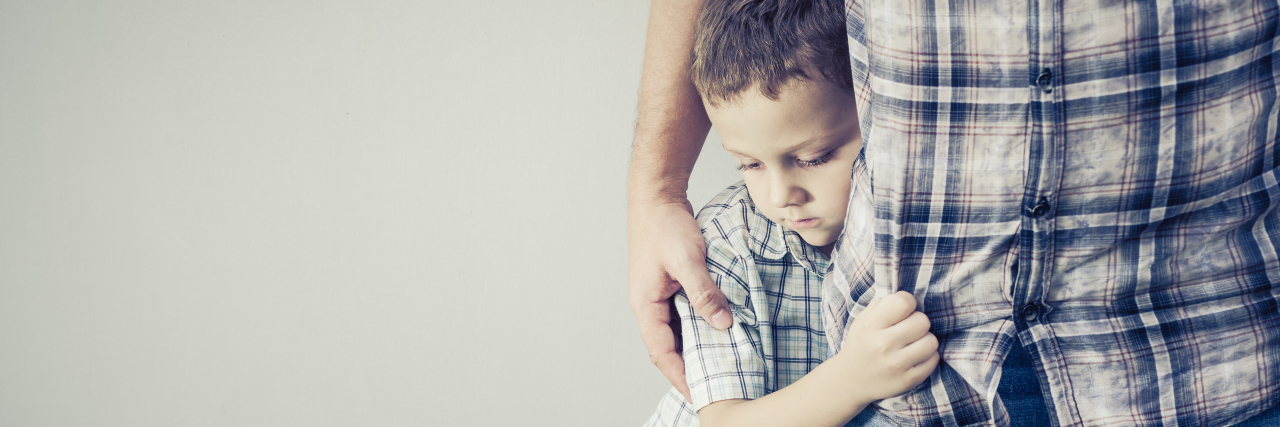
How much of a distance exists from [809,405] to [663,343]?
0.82 ft

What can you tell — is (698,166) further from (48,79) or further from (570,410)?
(48,79)

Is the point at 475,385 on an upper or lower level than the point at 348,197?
lower

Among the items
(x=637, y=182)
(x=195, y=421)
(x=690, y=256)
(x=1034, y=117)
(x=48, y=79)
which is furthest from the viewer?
(x=195, y=421)

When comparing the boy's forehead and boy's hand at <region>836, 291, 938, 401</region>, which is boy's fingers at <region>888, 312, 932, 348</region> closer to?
boy's hand at <region>836, 291, 938, 401</region>

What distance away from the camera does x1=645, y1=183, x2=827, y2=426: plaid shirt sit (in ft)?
2.61

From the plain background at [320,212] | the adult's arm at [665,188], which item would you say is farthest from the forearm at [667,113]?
the plain background at [320,212]

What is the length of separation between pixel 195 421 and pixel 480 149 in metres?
0.72

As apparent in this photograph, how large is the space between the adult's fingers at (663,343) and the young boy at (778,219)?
0.03 meters

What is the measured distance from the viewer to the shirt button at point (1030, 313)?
0.53 m

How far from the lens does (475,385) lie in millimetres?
1290

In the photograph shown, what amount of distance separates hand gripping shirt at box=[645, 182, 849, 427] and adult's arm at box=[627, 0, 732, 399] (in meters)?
0.02

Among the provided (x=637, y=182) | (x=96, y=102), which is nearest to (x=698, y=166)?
(x=637, y=182)

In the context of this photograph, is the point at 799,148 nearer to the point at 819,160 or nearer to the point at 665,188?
the point at 819,160

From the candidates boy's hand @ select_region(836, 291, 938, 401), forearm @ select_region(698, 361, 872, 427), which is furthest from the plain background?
boy's hand @ select_region(836, 291, 938, 401)
